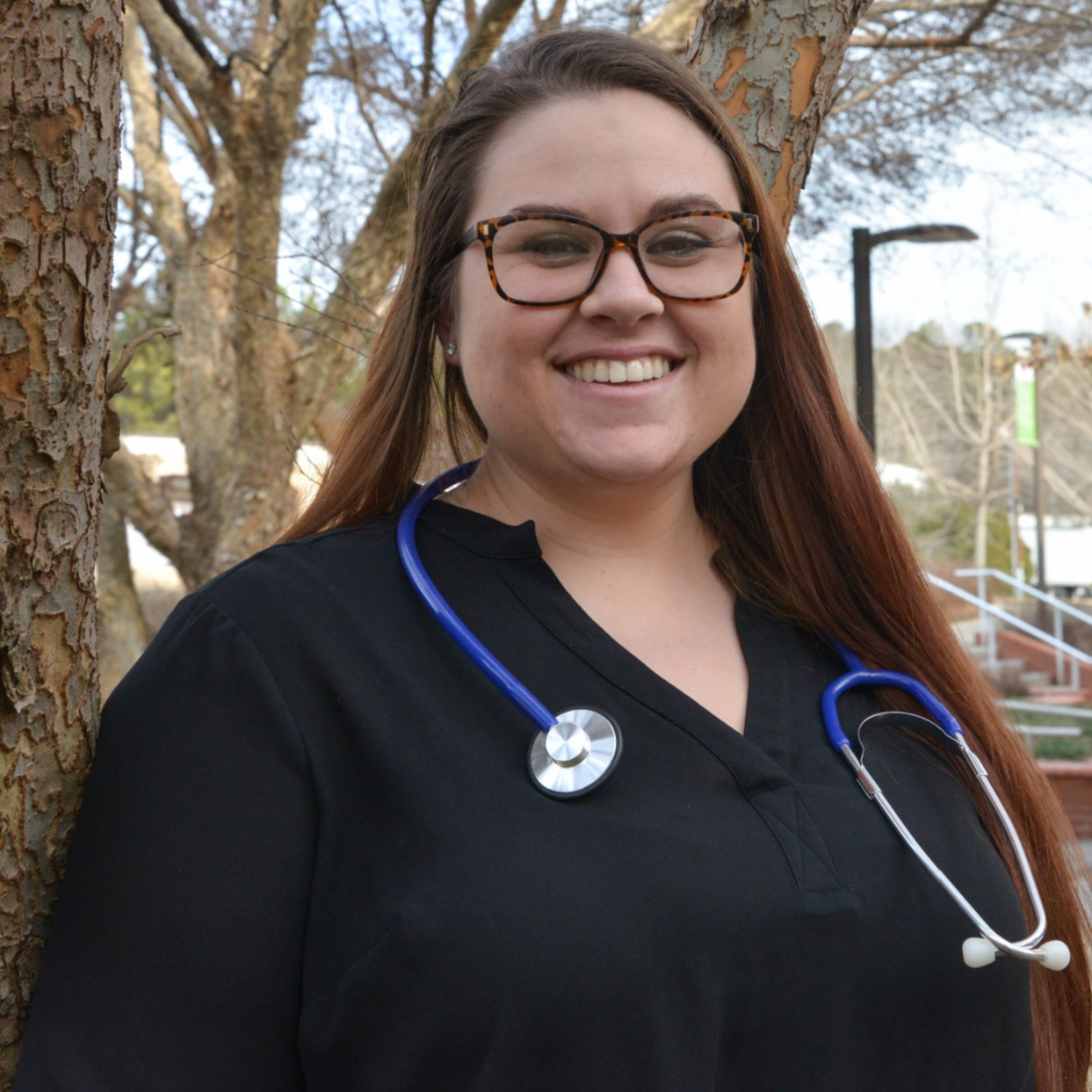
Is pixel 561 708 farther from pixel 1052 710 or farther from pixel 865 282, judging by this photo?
pixel 1052 710

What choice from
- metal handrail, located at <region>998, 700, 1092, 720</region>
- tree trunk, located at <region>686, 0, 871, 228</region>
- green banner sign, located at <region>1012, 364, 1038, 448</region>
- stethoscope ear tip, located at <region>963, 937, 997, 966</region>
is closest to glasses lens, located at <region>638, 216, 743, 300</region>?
tree trunk, located at <region>686, 0, 871, 228</region>

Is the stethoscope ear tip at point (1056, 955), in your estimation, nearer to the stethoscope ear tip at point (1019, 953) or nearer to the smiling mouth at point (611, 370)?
the stethoscope ear tip at point (1019, 953)

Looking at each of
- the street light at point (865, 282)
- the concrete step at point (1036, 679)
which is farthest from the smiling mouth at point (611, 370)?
the concrete step at point (1036, 679)

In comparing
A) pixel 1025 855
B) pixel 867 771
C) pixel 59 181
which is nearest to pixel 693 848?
pixel 867 771

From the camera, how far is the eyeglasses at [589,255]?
4.95 feet

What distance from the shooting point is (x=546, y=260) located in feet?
4.99

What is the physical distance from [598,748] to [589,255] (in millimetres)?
618

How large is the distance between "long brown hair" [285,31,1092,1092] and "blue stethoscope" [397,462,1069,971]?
0.35 ft

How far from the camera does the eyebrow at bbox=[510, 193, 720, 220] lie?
152 centimetres

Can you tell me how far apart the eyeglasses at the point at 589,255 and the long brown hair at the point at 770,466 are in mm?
158

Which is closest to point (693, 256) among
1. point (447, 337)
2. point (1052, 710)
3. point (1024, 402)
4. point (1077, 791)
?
point (447, 337)

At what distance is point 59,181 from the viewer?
1176 millimetres

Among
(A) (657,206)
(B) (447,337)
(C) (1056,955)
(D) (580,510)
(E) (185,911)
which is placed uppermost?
(A) (657,206)

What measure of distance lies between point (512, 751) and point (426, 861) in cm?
17
